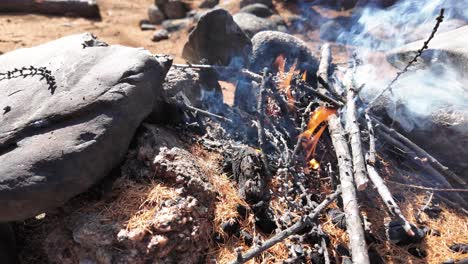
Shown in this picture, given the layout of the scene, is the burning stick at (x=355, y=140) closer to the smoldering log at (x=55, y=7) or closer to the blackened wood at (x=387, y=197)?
the blackened wood at (x=387, y=197)

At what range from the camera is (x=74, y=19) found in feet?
27.1

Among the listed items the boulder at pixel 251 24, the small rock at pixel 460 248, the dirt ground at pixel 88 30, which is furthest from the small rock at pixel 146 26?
the small rock at pixel 460 248

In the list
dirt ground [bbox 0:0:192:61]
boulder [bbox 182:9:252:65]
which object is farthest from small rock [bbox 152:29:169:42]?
boulder [bbox 182:9:252:65]

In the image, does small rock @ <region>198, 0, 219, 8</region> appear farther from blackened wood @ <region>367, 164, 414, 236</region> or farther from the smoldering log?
blackened wood @ <region>367, 164, 414, 236</region>

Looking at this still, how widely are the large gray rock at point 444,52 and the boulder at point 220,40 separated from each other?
6.39 ft

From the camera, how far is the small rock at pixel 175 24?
8.23m

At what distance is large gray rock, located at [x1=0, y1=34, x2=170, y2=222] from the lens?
100 inches

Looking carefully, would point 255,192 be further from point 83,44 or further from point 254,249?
point 83,44

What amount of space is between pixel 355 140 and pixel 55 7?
7783mm

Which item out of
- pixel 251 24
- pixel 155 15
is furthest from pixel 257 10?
pixel 155 15

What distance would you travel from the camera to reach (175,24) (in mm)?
8297

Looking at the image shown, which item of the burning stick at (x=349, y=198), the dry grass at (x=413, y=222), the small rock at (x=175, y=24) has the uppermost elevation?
the burning stick at (x=349, y=198)

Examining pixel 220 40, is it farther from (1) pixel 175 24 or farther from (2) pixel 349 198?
(1) pixel 175 24

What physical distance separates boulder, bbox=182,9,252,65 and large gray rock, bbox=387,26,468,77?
1947 mm
